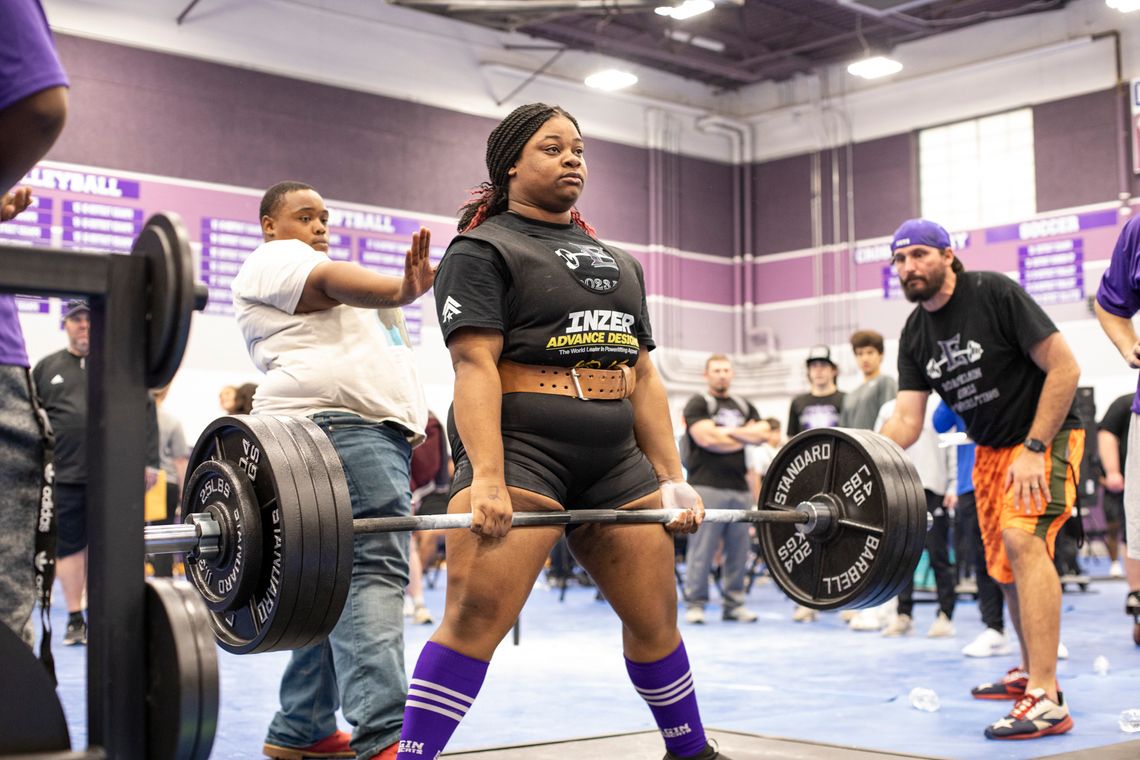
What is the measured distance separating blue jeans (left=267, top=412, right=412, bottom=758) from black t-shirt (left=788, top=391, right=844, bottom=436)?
4.55 m

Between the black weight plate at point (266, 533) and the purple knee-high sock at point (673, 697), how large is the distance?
831mm

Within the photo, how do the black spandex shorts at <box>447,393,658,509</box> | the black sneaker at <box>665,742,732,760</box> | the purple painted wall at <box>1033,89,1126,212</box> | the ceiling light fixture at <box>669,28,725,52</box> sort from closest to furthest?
the black spandex shorts at <box>447,393,658,509</box> < the black sneaker at <box>665,742,732,760</box> < the purple painted wall at <box>1033,89,1126,212</box> < the ceiling light fixture at <box>669,28,725,52</box>

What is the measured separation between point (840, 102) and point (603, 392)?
1223 centimetres

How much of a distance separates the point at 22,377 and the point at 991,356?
297cm

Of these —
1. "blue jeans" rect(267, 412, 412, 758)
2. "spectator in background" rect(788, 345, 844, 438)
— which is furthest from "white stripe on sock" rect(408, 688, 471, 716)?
"spectator in background" rect(788, 345, 844, 438)

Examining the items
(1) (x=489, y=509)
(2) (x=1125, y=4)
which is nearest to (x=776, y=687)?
(1) (x=489, y=509)

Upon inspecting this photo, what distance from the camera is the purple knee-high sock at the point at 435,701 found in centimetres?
248

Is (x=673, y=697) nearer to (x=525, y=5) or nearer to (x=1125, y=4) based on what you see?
(x=525, y=5)

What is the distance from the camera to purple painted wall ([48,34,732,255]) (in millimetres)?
10102

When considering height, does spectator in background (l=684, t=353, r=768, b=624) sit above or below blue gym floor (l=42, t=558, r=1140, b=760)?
above

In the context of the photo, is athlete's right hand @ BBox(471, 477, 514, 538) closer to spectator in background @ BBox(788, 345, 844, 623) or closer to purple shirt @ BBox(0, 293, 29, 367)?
purple shirt @ BBox(0, 293, 29, 367)

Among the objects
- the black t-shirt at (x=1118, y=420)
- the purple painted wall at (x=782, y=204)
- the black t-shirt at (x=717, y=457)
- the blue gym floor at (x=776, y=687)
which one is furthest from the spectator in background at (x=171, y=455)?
the purple painted wall at (x=782, y=204)

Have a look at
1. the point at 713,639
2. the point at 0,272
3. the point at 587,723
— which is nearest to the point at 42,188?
the point at 713,639

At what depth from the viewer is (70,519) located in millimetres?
5117
